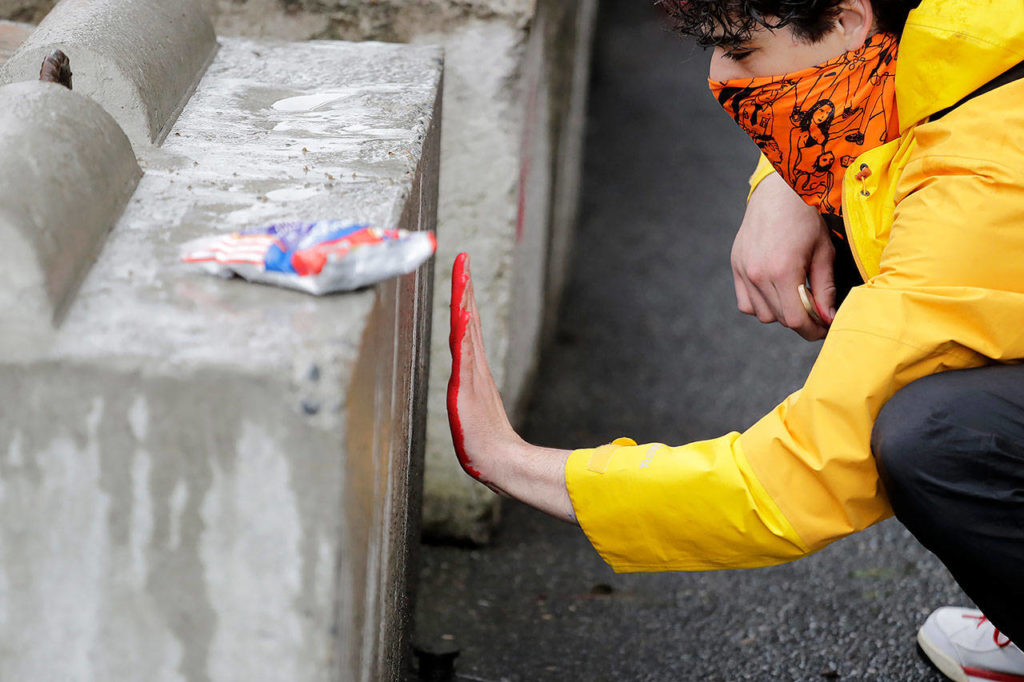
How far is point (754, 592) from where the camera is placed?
2.43m

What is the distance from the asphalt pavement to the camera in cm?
221

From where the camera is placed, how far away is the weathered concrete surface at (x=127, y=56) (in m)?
1.56

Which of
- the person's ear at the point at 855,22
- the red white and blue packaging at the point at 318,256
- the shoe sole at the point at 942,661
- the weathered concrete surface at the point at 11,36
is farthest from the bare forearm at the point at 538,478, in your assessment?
the weathered concrete surface at the point at 11,36

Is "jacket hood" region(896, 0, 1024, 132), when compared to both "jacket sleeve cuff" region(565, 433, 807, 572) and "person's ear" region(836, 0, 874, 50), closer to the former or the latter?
"person's ear" region(836, 0, 874, 50)

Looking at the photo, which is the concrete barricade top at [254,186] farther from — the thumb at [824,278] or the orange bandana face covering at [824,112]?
the thumb at [824,278]

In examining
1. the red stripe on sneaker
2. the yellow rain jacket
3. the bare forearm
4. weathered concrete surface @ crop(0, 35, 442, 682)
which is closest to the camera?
weathered concrete surface @ crop(0, 35, 442, 682)

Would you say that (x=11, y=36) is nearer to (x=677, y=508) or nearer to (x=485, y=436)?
(x=485, y=436)

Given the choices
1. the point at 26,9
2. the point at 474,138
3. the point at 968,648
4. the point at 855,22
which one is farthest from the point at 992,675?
the point at 26,9

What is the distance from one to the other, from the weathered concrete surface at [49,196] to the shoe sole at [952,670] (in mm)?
1658

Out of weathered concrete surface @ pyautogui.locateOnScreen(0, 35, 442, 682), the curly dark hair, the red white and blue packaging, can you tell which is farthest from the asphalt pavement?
weathered concrete surface @ pyautogui.locateOnScreen(0, 35, 442, 682)

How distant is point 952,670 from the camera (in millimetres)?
2062

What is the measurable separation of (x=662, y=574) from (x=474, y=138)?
104cm

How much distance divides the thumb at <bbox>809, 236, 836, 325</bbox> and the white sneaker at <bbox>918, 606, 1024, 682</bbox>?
0.67m

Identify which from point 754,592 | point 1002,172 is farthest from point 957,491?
point 754,592
